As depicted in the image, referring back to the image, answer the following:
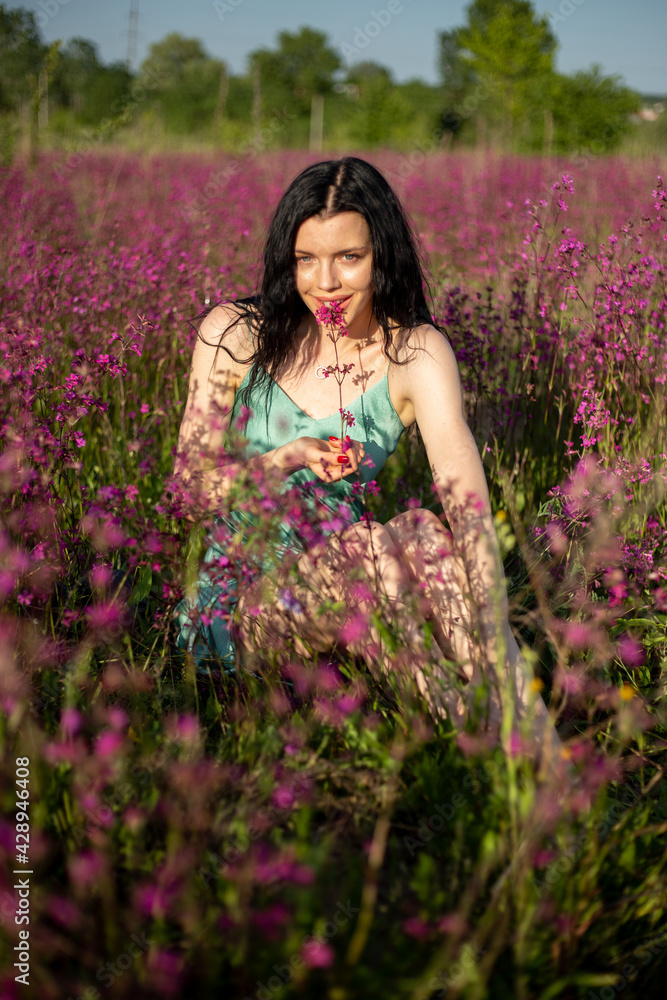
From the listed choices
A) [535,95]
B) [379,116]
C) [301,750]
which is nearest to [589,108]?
[535,95]

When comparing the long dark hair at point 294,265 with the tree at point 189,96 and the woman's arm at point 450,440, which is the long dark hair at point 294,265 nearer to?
the woman's arm at point 450,440

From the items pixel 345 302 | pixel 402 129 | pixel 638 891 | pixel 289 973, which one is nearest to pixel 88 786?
pixel 289 973

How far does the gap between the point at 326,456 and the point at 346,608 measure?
43 centimetres

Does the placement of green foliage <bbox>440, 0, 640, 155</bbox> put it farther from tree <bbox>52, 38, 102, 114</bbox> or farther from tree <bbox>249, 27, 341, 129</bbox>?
tree <bbox>249, 27, 341, 129</bbox>

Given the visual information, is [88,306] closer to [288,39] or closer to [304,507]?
[304,507]

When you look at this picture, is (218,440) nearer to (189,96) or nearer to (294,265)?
(294,265)

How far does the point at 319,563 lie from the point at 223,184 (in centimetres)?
679

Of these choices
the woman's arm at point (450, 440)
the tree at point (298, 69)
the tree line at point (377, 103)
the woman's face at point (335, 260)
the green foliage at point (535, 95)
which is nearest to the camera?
the woman's arm at point (450, 440)

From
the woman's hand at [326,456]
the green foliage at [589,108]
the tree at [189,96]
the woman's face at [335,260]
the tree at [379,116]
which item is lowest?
the woman's hand at [326,456]

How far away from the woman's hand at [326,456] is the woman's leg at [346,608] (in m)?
0.17

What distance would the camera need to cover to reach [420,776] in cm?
151

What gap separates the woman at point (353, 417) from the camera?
166cm

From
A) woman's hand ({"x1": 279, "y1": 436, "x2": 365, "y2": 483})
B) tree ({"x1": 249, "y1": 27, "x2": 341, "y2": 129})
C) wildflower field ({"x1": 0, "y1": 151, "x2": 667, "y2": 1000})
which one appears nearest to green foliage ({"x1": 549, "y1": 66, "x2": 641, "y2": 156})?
wildflower field ({"x1": 0, "y1": 151, "x2": 667, "y2": 1000})

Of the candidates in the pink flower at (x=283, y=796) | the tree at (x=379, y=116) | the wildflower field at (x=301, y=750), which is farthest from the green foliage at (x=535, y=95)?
the pink flower at (x=283, y=796)
